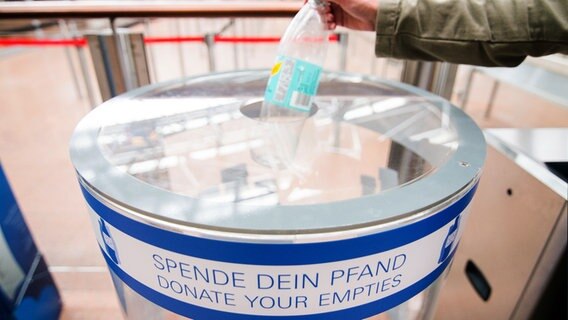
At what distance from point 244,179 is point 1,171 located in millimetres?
802

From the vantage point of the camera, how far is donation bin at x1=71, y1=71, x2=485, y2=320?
50 cm

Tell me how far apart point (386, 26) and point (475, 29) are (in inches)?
6.3

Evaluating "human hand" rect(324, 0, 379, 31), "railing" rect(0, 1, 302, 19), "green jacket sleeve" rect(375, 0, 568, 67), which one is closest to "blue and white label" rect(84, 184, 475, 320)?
"green jacket sleeve" rect(375, 0, 568, 67)

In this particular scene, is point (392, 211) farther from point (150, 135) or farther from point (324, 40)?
point (324, 40)

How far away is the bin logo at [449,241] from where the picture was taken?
61 cm

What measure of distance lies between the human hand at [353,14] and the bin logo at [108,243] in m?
0.64

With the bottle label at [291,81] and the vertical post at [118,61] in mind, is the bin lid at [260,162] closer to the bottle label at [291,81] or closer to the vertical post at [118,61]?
the bottle label at [291,81]

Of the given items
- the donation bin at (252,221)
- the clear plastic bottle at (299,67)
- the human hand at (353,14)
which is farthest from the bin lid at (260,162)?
the human hand at (353,14)

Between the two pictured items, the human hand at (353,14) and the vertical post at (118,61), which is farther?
the vertical post at (118,61)

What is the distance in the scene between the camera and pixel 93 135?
28.1 inches

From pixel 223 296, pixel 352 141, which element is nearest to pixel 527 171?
pixel 352 141

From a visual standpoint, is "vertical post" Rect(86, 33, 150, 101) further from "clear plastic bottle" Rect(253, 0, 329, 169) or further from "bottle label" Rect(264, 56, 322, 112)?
"bottle label" Rect(264, 56, 322, 112)

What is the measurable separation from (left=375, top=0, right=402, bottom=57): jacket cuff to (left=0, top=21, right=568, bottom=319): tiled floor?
46.1 inches

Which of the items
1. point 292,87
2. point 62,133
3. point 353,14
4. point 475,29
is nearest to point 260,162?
point 292,87
